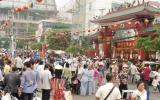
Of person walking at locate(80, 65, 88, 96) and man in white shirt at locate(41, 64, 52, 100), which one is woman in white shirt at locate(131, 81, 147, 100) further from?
person walking at locate(80, 65, 88, 96)

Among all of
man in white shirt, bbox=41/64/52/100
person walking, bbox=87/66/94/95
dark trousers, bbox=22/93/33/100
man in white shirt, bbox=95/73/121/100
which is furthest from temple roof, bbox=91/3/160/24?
man in white shirt, bbox=95/73/121/100

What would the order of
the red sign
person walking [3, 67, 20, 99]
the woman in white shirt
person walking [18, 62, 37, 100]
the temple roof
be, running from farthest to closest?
the red sign, the temple roof, person walking [3, 67, 20, 99], person walking [18, 62, 37, 100], the woman in white shirt

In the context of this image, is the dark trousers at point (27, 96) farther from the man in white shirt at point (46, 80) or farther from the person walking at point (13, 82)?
the man in white shirt at point (46, 80)

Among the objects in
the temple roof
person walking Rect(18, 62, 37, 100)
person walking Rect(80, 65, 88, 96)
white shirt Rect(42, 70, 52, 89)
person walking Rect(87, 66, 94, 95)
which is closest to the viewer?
person walking Rect(18, 62, 37, 100)

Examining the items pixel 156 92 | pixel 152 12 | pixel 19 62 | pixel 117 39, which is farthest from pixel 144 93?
pixel 117 39

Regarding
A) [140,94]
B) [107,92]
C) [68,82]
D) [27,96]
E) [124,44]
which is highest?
[124,44]

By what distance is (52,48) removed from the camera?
5300cm

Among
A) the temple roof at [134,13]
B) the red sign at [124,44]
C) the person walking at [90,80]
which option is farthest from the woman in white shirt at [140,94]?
the red sign at [124,44]

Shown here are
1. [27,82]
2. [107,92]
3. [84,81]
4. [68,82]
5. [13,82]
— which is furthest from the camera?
[68,82]

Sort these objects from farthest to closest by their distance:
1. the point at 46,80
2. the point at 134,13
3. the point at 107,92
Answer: the point at 134,13, the point at 46,80, the point at 107,92

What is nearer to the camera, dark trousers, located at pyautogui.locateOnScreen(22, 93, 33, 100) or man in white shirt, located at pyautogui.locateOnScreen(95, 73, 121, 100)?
man in white shirt, located at pyautogui.locateOnScreen(95, 73, 121, 100)

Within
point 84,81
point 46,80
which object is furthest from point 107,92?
point 84,81

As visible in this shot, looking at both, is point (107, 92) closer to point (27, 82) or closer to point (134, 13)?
point (27, 82)

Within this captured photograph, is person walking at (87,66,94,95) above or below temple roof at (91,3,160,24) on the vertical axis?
below
